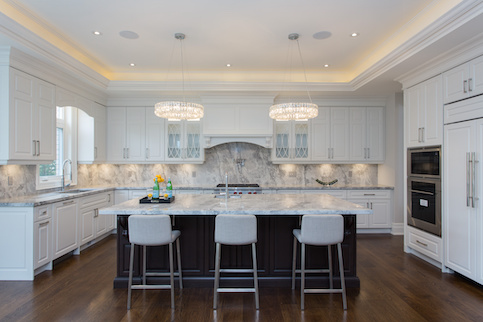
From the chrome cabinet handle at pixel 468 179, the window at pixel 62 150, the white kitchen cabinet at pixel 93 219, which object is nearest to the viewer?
the chrome cabinet handle at pixel 468 179

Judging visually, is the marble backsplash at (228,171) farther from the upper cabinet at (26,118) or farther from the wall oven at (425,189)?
the upper cabinet at (26,118)

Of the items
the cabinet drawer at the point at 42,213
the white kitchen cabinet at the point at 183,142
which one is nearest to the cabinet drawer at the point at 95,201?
the cabinet drawer at the point at 42,213

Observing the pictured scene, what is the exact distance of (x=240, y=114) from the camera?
5438 millimetres

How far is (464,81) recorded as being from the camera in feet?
10.7

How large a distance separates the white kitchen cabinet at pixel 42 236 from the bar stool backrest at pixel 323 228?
3.06m

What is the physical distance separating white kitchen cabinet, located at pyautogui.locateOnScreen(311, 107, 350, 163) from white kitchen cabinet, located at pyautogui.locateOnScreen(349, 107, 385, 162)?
163 millimetres

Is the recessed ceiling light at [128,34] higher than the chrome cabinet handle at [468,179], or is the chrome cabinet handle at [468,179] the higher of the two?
the recessed ceiling light at [128,34]

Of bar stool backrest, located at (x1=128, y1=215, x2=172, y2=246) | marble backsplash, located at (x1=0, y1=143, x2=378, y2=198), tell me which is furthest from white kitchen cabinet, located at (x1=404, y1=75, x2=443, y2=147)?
bar stool backrest, located at (x1=128, y1=215, x2=172, y2=246)

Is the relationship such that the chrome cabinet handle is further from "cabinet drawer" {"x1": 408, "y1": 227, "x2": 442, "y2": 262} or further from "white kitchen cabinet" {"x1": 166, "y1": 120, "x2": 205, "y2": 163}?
"white kitchen cabinet" {"x1": 166, "y1": 120, "x2": 205, "y2": 163}

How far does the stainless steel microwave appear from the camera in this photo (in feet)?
12.1

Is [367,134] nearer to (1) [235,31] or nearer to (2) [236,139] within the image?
(2) [236,139]

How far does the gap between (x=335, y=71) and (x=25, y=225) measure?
17.1 feet

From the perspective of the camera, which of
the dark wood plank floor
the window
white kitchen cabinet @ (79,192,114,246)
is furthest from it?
the window

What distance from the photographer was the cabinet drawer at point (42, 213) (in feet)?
10.9
